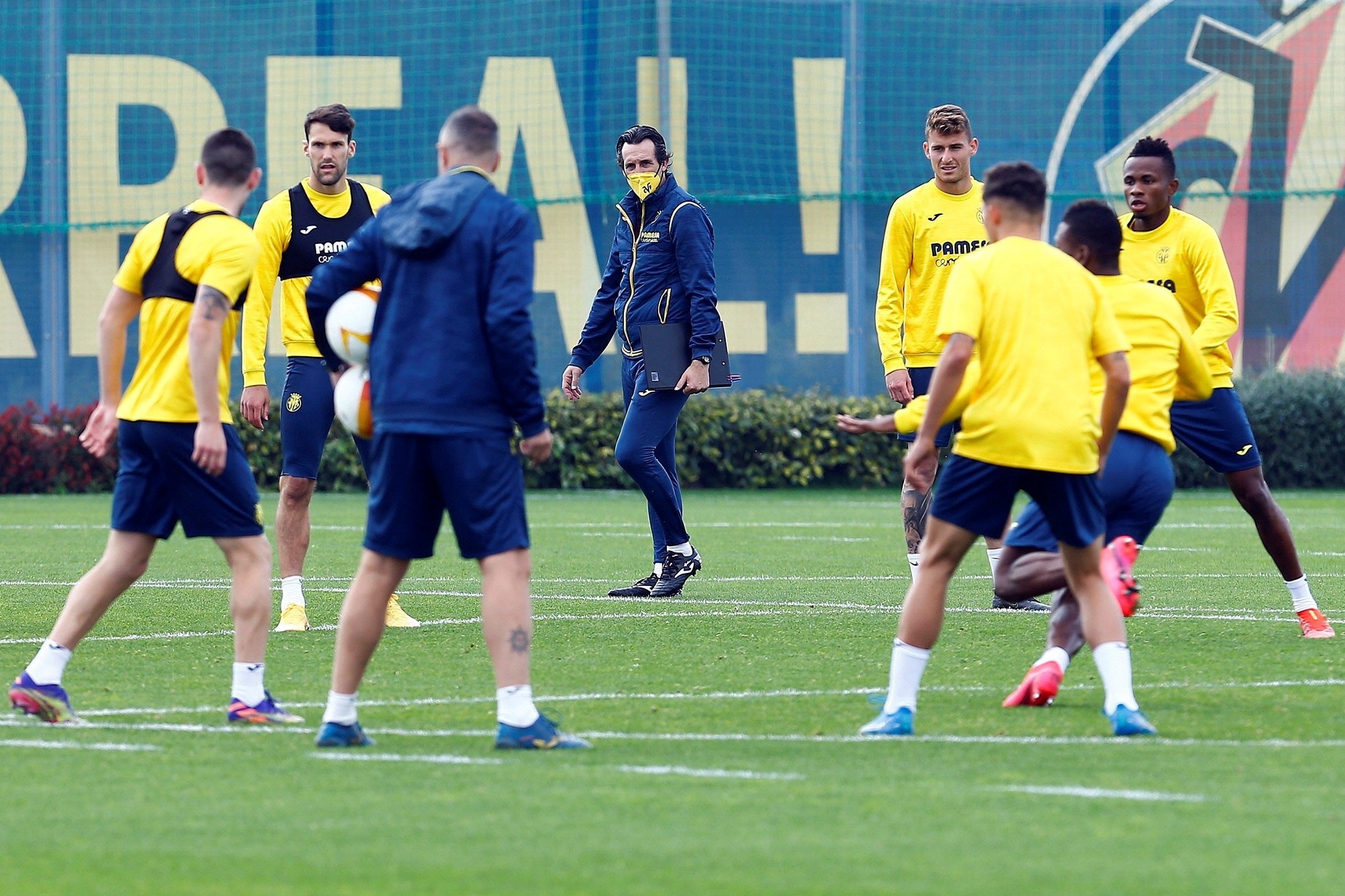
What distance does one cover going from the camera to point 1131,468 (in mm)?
7293

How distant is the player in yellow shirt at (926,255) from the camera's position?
10898 millimetres

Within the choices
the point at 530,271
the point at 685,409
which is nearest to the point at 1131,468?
the point at 530,271

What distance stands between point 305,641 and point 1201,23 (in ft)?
63.7

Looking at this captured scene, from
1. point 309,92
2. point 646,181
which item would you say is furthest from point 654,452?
point 309,92

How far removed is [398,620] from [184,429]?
10.4 feet

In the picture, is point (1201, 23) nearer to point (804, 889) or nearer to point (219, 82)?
point (219, 82)

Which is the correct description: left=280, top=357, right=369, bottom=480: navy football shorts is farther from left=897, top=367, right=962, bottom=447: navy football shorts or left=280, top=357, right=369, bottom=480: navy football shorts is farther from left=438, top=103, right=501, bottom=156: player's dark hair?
left=438, top=103, right=501, bottom=156: player's dark hair

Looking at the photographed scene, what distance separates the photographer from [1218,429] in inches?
360

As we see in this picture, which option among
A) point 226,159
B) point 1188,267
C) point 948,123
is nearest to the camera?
point 226,159

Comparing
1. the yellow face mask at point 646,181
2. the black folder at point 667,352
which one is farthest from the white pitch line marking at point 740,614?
the yellow face mask at point 646,181

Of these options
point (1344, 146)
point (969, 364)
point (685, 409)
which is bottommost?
point (685, 409)

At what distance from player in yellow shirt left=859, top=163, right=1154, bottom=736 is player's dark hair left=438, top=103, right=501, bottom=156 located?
1507mm

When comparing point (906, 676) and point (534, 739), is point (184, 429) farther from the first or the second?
point (906, 676)

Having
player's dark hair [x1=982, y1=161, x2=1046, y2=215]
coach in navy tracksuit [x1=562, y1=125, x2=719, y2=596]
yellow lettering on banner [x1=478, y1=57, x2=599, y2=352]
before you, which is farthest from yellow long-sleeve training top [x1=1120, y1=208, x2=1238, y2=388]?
yellow lettering on banner [x1=478, y1=57, x2=599, y2=352]
